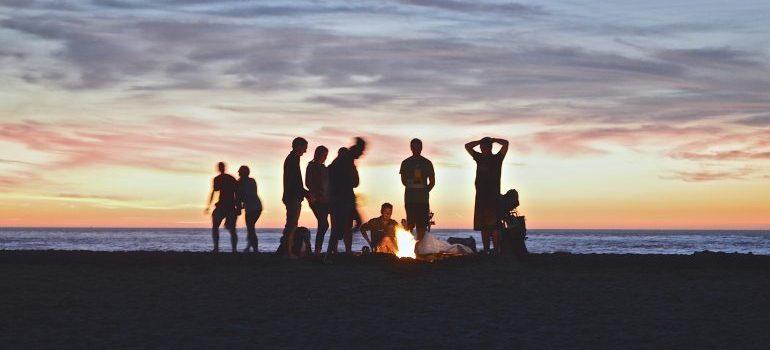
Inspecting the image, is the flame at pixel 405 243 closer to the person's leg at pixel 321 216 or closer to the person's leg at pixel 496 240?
the person's leg at pixel 496 240

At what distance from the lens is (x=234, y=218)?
61.7 ft

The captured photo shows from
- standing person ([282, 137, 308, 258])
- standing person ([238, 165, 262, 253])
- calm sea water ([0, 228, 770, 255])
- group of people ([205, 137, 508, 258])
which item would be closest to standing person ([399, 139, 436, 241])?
group of people ([205, 137, 508, 258])

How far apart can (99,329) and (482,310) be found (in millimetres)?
3567

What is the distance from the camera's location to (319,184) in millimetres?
15344

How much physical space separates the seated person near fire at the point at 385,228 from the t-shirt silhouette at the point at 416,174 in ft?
4.73

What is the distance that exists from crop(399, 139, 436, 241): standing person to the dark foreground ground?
98 centimetres

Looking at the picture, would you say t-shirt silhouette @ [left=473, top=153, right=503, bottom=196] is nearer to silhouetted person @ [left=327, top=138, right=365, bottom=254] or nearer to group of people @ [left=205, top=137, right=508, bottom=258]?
group of people @ [left=205, top=137, right=508, bottom=258]

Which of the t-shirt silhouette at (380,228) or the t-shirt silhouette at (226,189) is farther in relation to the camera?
the t-shirt silhouette at (226,189)

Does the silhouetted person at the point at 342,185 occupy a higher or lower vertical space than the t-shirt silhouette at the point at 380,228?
higher

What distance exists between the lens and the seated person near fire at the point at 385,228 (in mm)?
17047

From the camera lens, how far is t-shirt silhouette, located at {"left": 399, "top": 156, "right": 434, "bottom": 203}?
1545 cm

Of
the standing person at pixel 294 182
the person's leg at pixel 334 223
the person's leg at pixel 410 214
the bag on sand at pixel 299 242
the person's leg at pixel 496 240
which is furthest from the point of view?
the bag on sand at pixel 299 242

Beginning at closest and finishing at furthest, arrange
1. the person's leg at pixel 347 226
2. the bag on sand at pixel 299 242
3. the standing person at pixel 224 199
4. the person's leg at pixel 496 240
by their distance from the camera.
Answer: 1. the person's leg at pixel 347 226
2. the person's leg at pixel 496 240
3. the bag on sand at pixel 299 242
4. the standing person at pixel 224 199

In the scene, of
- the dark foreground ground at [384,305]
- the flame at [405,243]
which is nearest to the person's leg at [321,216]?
the dark foreground ground at [384,305]
